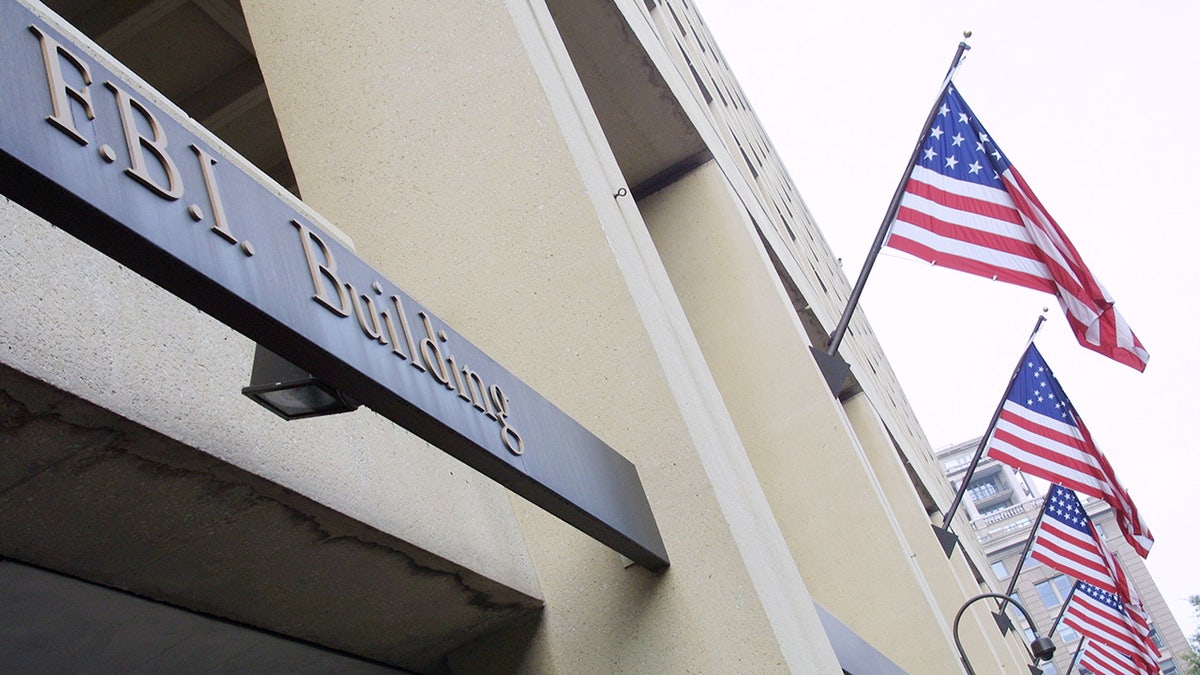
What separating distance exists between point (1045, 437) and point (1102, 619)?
424 inches

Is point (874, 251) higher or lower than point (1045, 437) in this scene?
higher

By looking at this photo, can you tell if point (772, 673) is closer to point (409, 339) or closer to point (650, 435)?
point (650, 435)

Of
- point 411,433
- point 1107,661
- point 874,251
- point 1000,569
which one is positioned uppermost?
point 1000,569

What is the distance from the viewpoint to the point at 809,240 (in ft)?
89.9

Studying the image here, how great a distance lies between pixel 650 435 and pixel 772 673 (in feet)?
3.76

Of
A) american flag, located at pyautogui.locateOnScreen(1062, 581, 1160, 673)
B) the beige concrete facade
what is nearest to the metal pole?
the beige concrete facade

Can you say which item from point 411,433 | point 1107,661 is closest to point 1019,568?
point 1107,661

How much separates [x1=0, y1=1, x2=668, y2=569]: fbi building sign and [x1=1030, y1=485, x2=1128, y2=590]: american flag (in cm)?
1570

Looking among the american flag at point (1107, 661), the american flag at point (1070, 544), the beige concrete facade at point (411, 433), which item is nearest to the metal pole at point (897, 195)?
the beige concrete facade at point (411, 433)

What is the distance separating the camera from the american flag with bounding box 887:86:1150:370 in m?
9.20

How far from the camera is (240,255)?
258 centimetres

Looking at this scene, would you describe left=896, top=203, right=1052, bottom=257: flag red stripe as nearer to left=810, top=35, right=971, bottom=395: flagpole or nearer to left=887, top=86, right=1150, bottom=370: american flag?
left=887, top=86, right=1150, bottom=370: american flag

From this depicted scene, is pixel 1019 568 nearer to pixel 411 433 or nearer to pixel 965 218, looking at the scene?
pixel 965 218

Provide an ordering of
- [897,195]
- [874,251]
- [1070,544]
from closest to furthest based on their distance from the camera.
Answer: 1. [897,195]
2. [874,251]
3. [1070,544]
